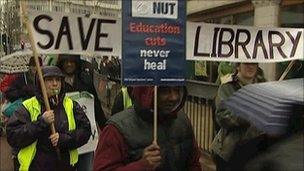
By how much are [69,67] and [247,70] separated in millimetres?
1900

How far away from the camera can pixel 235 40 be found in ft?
15.8

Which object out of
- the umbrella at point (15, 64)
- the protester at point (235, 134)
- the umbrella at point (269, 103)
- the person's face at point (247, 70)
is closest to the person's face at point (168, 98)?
the protester at point (235, 134)

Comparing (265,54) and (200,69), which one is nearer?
(265,54)

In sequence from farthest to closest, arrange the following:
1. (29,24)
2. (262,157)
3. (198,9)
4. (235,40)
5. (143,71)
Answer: (198,9) < (235,40) < (29,24) < (143,71) < (262,157)

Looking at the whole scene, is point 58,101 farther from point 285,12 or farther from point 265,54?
point 285,12

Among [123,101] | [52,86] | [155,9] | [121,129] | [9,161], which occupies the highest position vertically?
[155,9]

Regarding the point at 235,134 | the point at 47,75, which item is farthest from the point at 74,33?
the point at 235,134

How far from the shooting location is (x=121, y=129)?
129 inches

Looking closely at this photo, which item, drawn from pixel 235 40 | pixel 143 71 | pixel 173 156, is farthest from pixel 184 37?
pixel 235 40

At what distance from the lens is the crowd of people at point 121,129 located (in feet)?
10.6

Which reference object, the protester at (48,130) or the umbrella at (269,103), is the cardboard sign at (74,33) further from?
the umbrella at (269,103)

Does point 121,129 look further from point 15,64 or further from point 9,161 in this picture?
point 9,161

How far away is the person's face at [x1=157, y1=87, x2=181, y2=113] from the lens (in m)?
3.45

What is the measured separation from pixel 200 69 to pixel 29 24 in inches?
326
